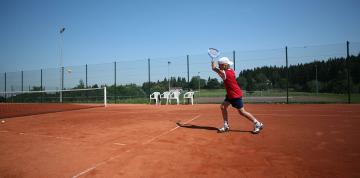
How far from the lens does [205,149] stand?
4.23m

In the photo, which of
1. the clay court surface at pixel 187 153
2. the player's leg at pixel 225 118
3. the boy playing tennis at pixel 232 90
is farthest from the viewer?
the player's leg at pixel 225 118

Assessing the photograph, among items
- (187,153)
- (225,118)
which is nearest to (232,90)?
(225,118)

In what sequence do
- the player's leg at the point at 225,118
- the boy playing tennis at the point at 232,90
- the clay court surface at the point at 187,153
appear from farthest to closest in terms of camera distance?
the player's leg at the point at 225,118 < the boy playing tennis at the point at 232,90 < the clay court surface at the point at 187,153

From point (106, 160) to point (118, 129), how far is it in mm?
2622

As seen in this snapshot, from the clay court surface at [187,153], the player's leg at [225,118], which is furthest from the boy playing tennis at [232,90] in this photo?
the clay court surface at [187,153]

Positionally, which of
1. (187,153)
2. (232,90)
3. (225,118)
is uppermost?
(232,90)

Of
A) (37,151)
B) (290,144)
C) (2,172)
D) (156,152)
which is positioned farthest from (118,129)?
(290,144)

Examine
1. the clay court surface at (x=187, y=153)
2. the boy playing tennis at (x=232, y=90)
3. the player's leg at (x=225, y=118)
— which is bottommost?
the clay court surface at (x=187, y=153)

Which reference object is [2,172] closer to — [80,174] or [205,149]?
[80,174]

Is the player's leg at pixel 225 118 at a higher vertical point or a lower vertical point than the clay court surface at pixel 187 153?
higher

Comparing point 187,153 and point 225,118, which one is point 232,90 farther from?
point 187,153

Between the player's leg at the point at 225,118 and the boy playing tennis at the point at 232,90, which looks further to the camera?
the player's leg at the point at 225,118

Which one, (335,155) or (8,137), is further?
(8,137)

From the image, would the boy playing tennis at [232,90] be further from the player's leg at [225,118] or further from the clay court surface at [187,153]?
the clay court surface at [187,153]
